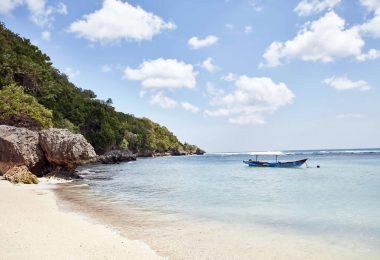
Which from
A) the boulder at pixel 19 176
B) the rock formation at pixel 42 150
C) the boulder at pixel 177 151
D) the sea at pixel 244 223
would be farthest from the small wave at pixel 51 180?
the boulder at pixel 177 151

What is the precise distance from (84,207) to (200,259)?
26.6 feet

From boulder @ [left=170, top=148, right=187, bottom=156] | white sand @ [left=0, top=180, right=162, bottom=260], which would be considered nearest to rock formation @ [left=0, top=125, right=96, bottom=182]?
white sand @ [left=0, top=180, right=162, bottom=260]

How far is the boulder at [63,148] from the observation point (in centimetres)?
2473

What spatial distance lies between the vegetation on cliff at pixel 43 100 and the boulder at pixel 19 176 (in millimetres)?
11112

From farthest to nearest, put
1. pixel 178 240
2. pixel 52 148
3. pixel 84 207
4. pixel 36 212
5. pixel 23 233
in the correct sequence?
1. pixel 52 148
2. pixel 84 207
3. pixel 36 212
4. pixel 178 240
5. pixel 23 233

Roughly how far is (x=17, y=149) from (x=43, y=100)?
28.3m

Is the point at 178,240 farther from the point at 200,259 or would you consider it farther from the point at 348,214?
the point at 348,214

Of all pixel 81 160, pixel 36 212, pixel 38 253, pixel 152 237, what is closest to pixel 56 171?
pixel 81 160

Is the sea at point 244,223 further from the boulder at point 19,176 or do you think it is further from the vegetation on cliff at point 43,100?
the vegetation on cliff at point 43,100

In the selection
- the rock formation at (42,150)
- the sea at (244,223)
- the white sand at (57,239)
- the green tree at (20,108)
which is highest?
the green tree at (20,108)

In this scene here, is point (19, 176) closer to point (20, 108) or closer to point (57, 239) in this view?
point (20, 108)

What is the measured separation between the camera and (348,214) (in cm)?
1353

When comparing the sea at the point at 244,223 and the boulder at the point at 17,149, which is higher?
the boulder at the point at 17,149

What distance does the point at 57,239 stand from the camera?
8.06 meters
